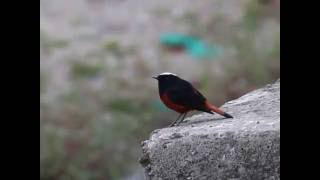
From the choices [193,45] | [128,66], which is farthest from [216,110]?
[193,45]

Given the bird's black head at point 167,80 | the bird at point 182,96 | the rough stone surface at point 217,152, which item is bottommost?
the rough stone surface at point 217,152

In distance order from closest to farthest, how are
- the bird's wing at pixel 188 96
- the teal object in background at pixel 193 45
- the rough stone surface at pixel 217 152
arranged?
the rough stone surface at pixel 217 152 < the bird's wing at pixel 188 96 < the teal object in background at pixel 193 45

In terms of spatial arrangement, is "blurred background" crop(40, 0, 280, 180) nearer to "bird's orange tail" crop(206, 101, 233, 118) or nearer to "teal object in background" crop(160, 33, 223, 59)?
"teal object in background" crop(160, 33, 223, 59)

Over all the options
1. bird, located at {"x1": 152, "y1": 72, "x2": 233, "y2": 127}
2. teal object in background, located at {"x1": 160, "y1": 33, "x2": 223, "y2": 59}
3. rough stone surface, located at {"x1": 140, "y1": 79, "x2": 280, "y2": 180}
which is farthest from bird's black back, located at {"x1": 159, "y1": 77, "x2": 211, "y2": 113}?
teal object in background, located at {"x1": 160, "y1": 33, "x2": 223, "y2": 59}

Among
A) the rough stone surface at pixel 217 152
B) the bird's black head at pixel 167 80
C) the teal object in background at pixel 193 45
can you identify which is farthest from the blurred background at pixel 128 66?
the rough stone surface at pixel 217 152

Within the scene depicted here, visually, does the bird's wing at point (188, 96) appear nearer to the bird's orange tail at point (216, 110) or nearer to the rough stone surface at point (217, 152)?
the bird's orange tail at point (216, 110)

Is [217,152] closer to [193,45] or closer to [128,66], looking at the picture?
[128,66]
